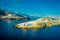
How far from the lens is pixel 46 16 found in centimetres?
200

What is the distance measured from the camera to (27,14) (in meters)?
2.01

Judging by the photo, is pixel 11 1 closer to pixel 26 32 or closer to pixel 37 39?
pixel 26 32

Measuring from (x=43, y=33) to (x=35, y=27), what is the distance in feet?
0.45

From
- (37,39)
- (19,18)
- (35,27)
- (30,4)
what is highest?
(30,4)

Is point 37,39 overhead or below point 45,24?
below

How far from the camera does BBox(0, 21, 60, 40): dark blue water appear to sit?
1.95m

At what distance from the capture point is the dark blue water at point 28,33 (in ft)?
6.40

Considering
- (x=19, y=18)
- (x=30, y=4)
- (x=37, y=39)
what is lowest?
(x=37, y=39)

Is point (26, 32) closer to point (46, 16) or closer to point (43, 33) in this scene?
point (43, 33)

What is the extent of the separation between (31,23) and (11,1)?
1.35 feet

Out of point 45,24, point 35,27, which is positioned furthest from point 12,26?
A: point 45,24

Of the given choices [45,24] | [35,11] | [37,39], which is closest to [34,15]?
[35,11]

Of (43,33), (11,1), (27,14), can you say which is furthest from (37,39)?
(11,1)

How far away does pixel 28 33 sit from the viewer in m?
1.96
